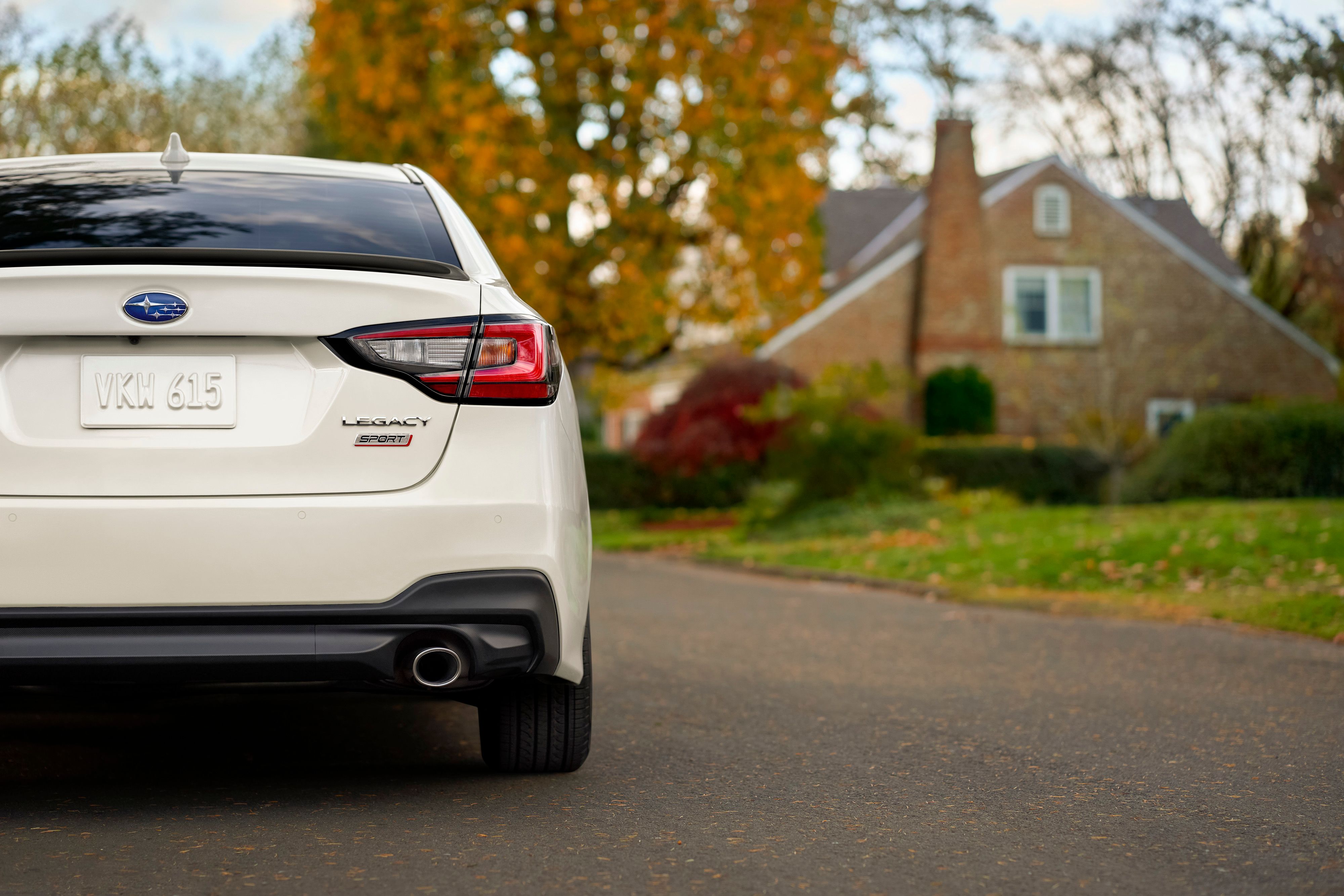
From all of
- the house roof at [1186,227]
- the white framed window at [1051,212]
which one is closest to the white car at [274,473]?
the white framed window at [1051,212]

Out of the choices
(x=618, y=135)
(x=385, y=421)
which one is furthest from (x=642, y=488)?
(x=385, y=421)

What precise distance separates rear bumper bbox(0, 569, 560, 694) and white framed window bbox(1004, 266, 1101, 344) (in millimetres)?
30133

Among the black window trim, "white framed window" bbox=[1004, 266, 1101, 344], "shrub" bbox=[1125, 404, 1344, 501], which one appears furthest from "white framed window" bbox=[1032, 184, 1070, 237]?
the black window trim

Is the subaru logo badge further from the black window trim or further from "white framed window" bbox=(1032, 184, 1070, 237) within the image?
"white framed window" bbox=(1032, 184, 1070, 237)

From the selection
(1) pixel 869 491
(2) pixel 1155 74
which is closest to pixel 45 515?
(1) pixel 869 491

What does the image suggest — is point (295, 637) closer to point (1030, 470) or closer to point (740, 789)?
point (740, 789)

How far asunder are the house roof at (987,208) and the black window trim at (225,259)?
2589cm

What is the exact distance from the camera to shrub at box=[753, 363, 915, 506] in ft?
62.6

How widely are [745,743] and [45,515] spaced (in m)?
2.61

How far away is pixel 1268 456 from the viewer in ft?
67.3

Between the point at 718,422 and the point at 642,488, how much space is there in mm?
6279

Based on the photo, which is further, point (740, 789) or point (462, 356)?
point (740, 789)

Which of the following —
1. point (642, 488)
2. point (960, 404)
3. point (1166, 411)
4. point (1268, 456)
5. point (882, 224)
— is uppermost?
point (882, 224)

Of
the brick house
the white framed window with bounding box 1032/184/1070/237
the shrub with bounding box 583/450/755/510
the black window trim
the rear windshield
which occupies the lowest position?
the shrub with bounding box 583/450/755/510
